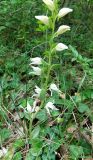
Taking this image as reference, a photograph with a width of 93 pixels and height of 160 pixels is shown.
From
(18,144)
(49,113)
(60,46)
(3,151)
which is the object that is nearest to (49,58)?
(60,46)

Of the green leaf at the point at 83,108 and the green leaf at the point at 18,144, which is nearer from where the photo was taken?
the green leaf at the point at 18,144

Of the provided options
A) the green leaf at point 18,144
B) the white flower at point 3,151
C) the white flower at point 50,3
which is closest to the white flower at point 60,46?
the white flower at point 50,3

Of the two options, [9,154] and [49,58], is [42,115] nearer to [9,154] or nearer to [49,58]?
[9,154]

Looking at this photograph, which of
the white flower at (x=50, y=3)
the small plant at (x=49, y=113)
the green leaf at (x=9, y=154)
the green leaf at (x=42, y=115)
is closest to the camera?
the white flower at (x=50, y=3)

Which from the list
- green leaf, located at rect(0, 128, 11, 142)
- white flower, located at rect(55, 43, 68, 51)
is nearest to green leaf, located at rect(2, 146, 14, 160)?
green leaf, located at rect(0, 128, 11, 142)

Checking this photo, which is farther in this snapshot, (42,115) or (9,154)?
(42,115)

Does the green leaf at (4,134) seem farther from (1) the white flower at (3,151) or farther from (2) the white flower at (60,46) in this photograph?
(2) the white flower at (60,46)

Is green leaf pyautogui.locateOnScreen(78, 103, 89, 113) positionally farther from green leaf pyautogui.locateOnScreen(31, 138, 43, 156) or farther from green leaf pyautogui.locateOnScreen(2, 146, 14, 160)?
green leaf pyautogui.locateOnScreen(2, 146, 14, 160)

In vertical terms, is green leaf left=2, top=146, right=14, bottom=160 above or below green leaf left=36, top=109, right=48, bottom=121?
below

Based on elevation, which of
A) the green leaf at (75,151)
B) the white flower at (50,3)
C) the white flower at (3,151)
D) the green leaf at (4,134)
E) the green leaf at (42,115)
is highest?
the white flower at (50,3)

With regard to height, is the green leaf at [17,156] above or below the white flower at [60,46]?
below

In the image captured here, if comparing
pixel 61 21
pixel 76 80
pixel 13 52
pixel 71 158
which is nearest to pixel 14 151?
pixel 71 158
